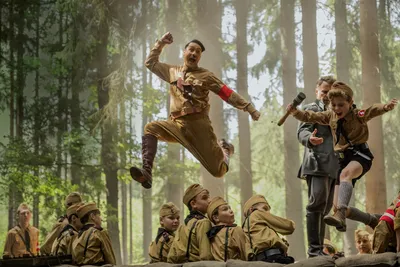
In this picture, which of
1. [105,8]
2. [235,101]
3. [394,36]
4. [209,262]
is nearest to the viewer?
[209,262]

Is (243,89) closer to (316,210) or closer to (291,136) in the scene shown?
(291,136)

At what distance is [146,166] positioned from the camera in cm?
673

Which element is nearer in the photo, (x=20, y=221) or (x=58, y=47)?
(x=20, y=221)

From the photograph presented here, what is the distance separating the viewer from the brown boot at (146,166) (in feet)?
21.6

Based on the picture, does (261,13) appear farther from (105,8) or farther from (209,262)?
(209,262)

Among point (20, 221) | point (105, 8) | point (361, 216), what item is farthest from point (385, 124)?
point (361, 216)

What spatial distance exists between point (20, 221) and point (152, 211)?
6.86 meters

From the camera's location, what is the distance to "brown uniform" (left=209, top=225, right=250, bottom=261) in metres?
5.84

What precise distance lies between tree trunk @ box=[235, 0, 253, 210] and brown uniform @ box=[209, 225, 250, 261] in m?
6.68

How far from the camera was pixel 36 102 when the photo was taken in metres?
14.4

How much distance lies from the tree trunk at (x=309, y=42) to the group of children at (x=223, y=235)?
5630 mm

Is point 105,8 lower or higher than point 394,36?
higher

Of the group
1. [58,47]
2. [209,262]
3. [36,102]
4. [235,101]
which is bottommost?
[209,262]

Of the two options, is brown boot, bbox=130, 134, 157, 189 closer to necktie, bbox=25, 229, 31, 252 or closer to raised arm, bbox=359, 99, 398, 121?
raised arm, bbox=359, 99, 398, 121
